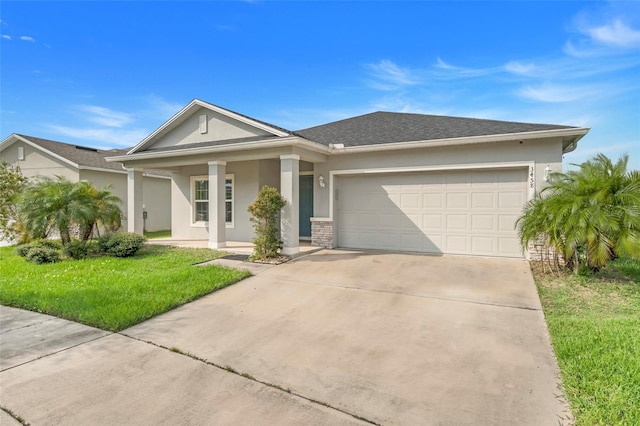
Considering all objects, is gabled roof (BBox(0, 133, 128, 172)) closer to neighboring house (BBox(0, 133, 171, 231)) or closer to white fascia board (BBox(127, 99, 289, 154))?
neighboring house (BBox(0, 133, 171, 231))


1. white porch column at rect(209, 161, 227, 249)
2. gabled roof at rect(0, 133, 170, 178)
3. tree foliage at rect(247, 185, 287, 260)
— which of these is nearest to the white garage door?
tree foliage at rect(247, 185, 287, 260)

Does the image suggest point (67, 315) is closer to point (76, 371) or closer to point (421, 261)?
point (76, 371)

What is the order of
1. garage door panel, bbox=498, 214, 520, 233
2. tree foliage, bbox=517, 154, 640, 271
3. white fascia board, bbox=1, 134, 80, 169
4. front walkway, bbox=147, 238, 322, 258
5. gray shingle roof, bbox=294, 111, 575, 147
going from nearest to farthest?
tree foliage, bbox=517, 154, 640, 271, garage door panel, bbox=498, 214, 520, 233, gray shingle roof, bbox=294, 111, 575, 147, front walkway, bbox=147, 238, 322, 258, white fascia board, bbox=1, 134, 80, 169

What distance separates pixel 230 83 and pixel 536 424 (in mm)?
16145

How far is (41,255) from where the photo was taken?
8734mm

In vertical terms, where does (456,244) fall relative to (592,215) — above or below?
below

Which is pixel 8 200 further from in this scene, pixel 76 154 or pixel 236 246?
pixel 236 246

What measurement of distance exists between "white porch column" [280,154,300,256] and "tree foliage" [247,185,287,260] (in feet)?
1.08

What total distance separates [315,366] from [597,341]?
3.29 meters

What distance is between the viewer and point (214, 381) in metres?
3.24

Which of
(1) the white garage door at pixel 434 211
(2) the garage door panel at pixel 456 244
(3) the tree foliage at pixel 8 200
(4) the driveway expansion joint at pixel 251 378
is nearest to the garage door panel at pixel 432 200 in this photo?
(1) the white garage door at pixel 434 211

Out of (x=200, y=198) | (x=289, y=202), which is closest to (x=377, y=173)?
(x=289, y=202)

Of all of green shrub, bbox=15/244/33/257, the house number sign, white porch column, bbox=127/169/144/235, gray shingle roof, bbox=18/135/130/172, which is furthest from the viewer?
gray shingle roof, bbox=18/135/130/172

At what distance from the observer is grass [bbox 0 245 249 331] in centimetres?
507
